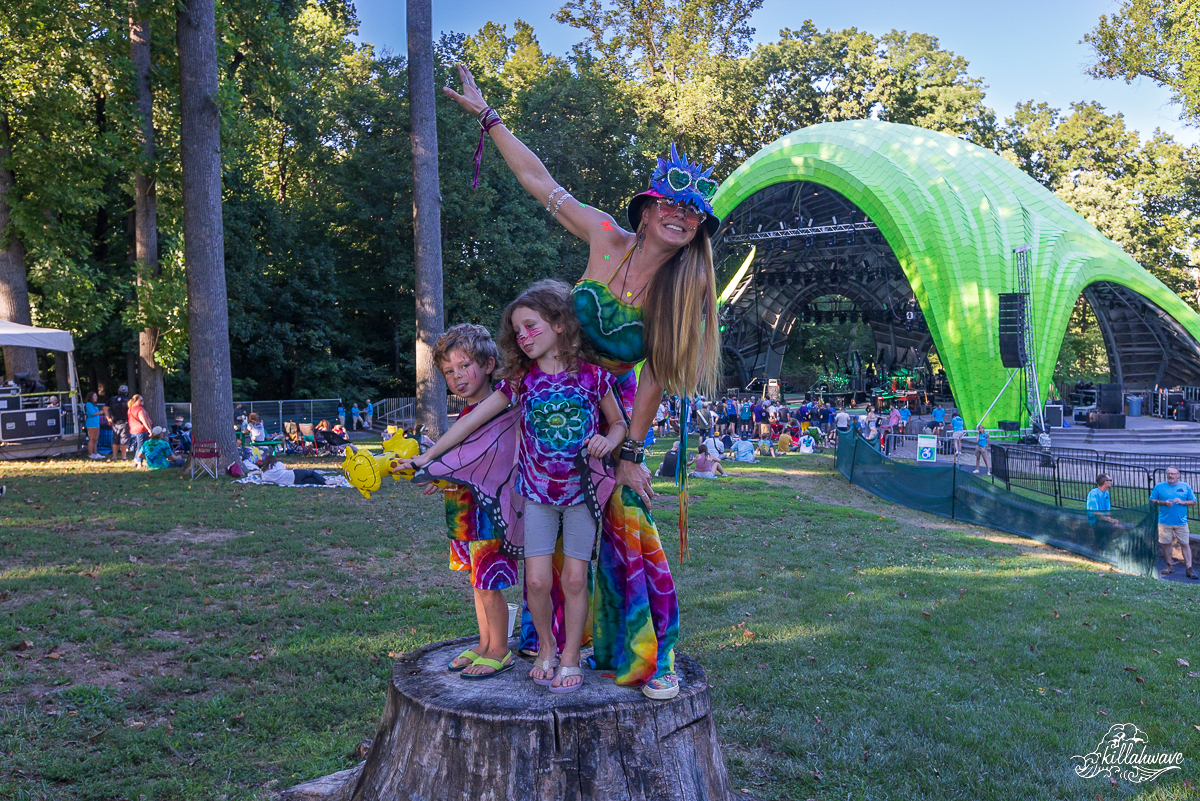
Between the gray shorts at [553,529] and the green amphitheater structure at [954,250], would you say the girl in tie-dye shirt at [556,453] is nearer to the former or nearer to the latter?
the gray shorts at [553,529]

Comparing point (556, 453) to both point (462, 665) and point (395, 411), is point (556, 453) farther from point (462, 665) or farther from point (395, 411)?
point (395, 411)

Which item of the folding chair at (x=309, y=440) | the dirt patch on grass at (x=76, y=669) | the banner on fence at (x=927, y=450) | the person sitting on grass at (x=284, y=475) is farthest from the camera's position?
the banner on fence at (x=927, y=450)

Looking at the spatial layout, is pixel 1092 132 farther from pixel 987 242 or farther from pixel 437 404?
pixel 437 404

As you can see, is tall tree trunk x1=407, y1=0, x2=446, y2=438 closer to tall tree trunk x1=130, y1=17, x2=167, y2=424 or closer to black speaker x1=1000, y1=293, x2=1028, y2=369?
tall tree trunk x1=130, y1=17, x2=167, y2=424

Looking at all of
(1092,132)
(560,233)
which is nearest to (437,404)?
(560,233)

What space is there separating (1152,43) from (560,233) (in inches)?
947

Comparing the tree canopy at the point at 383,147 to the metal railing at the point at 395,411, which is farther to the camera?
the metal railing at the point at 395,411

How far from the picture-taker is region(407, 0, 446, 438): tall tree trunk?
50.2 ft

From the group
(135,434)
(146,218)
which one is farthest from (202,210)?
(146,218)

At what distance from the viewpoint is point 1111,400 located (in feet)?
103

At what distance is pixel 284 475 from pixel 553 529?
41.8ft

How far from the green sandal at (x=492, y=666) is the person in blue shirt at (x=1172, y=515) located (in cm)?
1145

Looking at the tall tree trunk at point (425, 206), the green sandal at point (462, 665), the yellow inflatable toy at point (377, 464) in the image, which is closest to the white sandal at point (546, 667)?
the green sandal at point (462, 665)

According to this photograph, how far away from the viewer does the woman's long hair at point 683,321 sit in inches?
133
